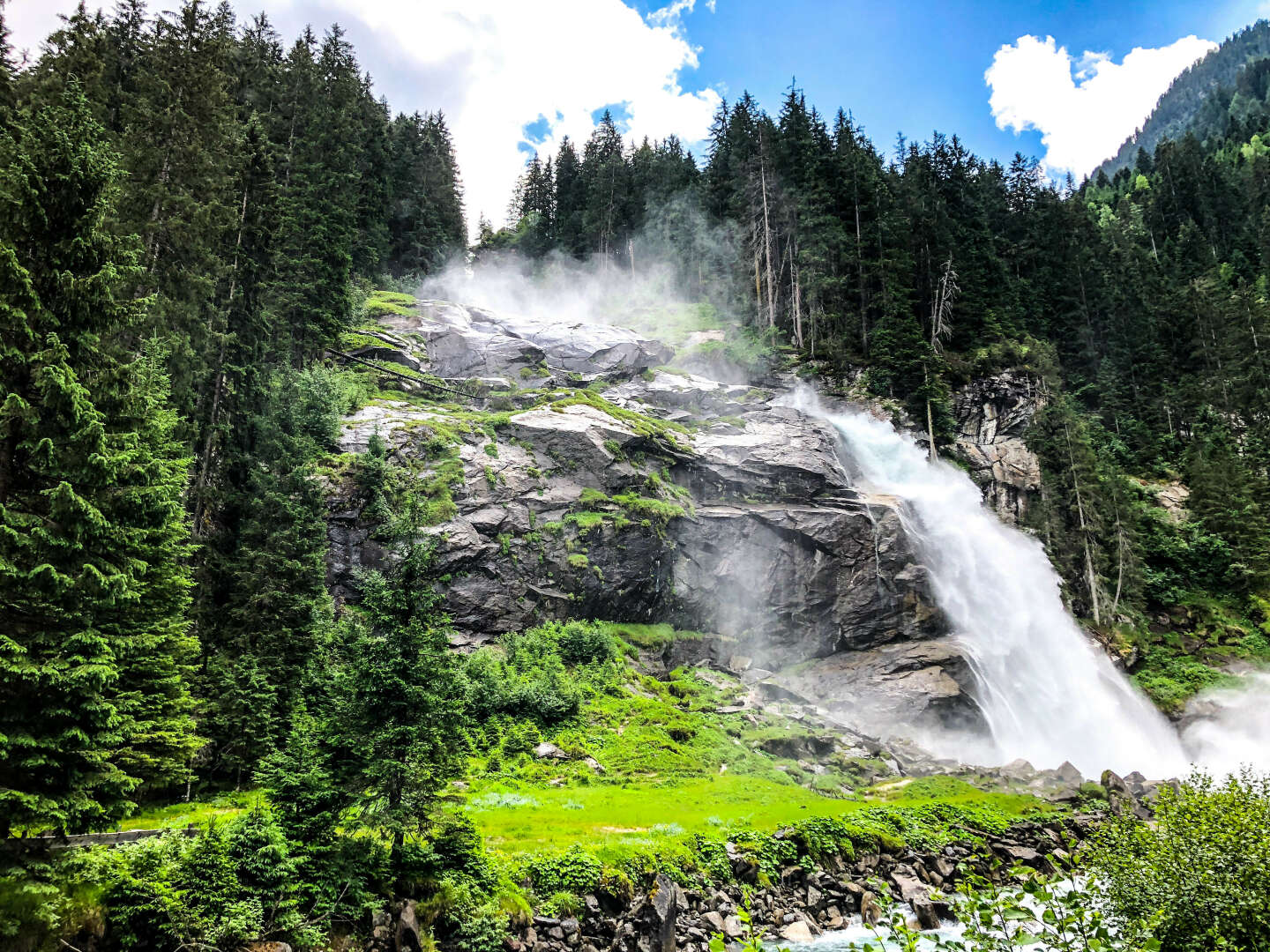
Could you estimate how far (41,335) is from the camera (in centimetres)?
1267

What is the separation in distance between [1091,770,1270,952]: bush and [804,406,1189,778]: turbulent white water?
20761 mm

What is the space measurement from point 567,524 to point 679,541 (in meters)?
6.95

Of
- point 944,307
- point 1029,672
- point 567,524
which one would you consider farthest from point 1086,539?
point 567,524

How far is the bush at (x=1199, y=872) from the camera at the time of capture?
30.6 ft

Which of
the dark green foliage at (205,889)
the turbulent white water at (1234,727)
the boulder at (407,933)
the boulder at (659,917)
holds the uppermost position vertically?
the dark green foliage at (205,889)

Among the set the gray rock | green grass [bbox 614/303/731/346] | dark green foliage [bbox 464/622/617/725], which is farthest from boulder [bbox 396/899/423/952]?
green grass [bbox 614/303/731/346]

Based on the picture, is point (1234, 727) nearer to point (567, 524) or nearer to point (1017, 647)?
point (1017, 647)

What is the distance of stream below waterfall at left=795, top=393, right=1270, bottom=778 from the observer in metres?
33.1

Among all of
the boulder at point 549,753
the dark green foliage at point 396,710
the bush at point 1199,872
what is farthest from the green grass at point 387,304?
the bush at point 1199,872

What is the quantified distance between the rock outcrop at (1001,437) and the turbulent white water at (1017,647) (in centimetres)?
367

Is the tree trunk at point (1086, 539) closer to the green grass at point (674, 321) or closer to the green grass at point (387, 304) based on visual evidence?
the green grass at point (674, 321)

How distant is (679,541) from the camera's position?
A: 38.0m

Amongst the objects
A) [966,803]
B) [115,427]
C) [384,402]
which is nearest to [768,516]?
[966,803]

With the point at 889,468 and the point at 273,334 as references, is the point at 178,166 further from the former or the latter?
the point at 889,468
